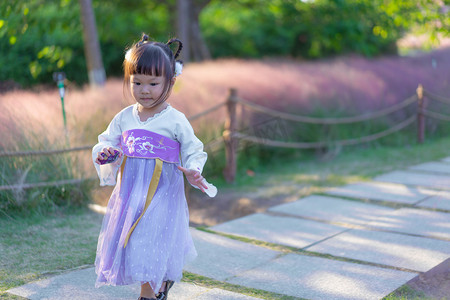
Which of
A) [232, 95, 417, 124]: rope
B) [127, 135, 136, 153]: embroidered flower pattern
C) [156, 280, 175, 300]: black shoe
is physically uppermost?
Answer: [127, 135, 136, 153]: embroidered flower pattern

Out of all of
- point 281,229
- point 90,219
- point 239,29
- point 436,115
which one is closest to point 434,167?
point 436,115

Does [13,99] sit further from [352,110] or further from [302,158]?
[352,110]

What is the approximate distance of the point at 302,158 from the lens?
26.1 feet

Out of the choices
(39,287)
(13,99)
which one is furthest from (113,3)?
(39,287)

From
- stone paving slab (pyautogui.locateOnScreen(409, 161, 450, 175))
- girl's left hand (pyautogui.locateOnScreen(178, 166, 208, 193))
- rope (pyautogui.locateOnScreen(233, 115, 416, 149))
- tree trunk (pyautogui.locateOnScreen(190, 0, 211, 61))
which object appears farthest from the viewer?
tree trunk (pyautogui.locateOnScreen(190, 0, 211, 61))

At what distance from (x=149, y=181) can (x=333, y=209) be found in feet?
8.66

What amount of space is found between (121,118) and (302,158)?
5.23 meters

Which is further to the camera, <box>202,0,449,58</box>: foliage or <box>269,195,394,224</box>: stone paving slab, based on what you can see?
<box>202,0,449,58</box>: foliage

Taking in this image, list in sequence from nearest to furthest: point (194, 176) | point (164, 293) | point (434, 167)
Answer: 1. point (194, 176)
2. point (164, 293)
3. point (434, 167)

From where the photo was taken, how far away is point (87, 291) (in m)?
3.12

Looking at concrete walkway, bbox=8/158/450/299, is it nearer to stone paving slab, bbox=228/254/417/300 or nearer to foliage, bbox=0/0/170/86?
stone paving slab, bbox=228/254/417/300

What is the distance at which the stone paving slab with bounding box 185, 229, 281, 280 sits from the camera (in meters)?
3.54

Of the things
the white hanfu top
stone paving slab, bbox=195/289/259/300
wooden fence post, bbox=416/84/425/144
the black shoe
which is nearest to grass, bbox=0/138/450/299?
stone paving slab, bbox=195/289/259/300

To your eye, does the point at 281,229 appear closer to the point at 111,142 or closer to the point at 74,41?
the point at 111,142
